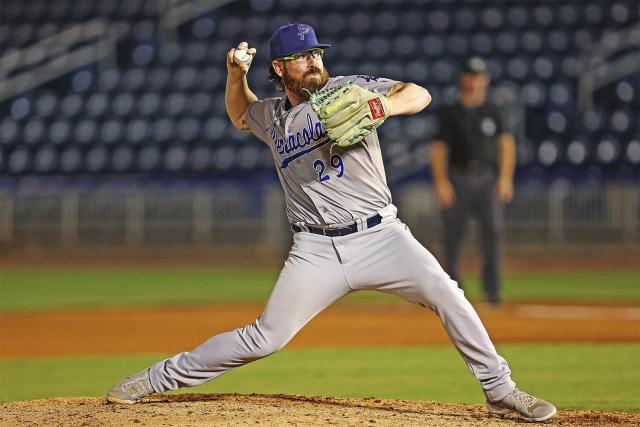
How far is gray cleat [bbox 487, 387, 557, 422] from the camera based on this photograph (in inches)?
193

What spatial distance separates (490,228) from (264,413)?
5941mm

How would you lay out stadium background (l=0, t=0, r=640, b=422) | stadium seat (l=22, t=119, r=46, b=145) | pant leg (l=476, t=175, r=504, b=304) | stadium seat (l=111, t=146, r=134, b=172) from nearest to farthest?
1. pant leg (l=476, t=175, r=504, b=304)
2. stadium background (l=0, t=0, r=640, b=422)
3. stadium seat (l=111, t=146, r=134, b=172)
4. stadium seat (l=22, t=119, r=46, b=145)

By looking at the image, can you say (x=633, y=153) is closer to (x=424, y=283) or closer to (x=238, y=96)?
(x=238, y=96)

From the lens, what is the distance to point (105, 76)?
22.5 m

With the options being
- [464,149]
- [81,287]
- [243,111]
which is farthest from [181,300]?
[243,111]

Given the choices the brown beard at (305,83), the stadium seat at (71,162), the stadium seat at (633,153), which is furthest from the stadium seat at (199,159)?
the brown beard at (305,83)

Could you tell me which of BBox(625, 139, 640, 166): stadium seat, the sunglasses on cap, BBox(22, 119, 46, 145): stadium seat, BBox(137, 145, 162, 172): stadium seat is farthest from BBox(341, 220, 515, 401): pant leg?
BBox(22, 119, 46, 145): stadium seat

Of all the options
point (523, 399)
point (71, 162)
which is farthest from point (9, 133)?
point (523, 399)

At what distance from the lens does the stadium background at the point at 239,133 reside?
19281 millimetres

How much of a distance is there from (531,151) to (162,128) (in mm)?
6934

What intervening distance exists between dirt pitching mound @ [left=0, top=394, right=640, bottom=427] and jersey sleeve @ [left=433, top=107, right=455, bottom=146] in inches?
205

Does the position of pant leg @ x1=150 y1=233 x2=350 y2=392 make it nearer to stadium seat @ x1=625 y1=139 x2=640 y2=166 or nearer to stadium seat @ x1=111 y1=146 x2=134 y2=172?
stadium seat @ x1=625 y1=139 x2=640 y2=166

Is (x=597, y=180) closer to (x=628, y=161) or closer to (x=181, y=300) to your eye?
(x=628, y=161)

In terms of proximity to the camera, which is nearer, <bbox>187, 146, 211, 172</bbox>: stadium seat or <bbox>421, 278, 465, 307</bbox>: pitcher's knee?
<bbox>421, 278, 465, 307</bbox>: pitcher's knee
